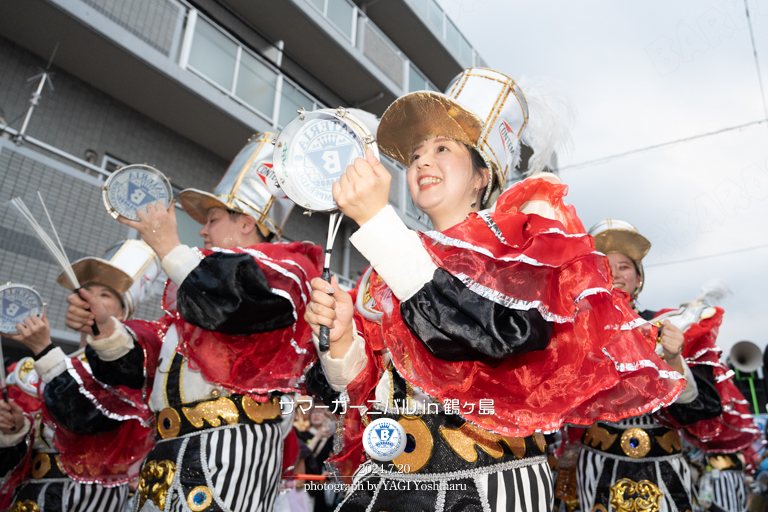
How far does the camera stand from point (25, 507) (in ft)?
11.3

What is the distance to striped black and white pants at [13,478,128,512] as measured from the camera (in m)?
3.42

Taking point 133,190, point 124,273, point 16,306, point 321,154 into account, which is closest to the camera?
point 321,154

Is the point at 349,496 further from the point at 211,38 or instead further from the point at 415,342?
the point at 211,38

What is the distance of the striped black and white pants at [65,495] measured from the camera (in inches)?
135

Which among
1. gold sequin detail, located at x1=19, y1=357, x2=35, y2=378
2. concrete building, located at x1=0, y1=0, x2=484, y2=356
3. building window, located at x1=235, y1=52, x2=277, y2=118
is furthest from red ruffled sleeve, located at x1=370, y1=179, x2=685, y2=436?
building window, located at x1=235, y1=52, x2=277, y2=118

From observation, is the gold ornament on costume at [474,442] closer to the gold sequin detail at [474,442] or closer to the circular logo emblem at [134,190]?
the gold sequin detail at [474,442]

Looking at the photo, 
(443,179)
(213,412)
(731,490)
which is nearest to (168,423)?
(213,412)

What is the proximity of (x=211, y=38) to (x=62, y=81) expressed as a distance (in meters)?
2.12

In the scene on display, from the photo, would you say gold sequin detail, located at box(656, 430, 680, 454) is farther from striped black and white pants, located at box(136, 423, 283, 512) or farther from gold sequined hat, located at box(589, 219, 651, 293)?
striped black and white pants, located at box(136, 423, 283, 512)

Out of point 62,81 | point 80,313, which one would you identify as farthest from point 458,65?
point 80,313

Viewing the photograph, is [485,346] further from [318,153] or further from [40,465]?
[40,465]

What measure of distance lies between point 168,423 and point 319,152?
4.73 ft

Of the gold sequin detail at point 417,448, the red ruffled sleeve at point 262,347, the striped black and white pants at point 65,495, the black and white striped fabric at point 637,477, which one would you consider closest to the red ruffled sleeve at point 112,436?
the striped black and white pants at point 65,495

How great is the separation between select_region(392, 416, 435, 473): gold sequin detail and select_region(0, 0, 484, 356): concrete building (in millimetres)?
5705
